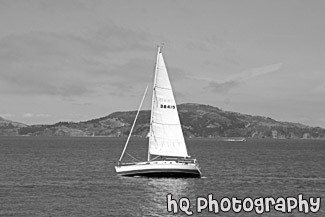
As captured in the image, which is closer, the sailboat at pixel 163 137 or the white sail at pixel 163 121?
the sailboat at pixel 163 137

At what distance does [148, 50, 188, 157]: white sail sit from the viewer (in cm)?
7294

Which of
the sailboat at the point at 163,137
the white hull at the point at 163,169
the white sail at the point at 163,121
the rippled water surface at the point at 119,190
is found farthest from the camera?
the white sail at the point at 163,121

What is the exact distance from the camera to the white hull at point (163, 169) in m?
71.1

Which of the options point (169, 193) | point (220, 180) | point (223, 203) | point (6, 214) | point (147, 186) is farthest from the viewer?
point (220, 180)

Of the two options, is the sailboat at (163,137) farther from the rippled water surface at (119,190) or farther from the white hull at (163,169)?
the rippled water surface at (119,190)

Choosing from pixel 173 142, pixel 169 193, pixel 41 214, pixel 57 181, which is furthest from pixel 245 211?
pixel 57 181

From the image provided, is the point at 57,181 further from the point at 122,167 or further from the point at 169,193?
the point at 169,193

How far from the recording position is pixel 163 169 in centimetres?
7100

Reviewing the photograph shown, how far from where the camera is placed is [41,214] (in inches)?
1909

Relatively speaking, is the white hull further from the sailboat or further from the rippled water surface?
the rippled water surface

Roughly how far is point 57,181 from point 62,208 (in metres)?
25.0

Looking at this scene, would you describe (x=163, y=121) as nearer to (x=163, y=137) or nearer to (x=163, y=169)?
(x=163, y=137)

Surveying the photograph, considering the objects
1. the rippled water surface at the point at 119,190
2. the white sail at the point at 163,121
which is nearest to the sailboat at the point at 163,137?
the white sail at the point at 163,121

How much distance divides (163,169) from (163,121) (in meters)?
6.75
